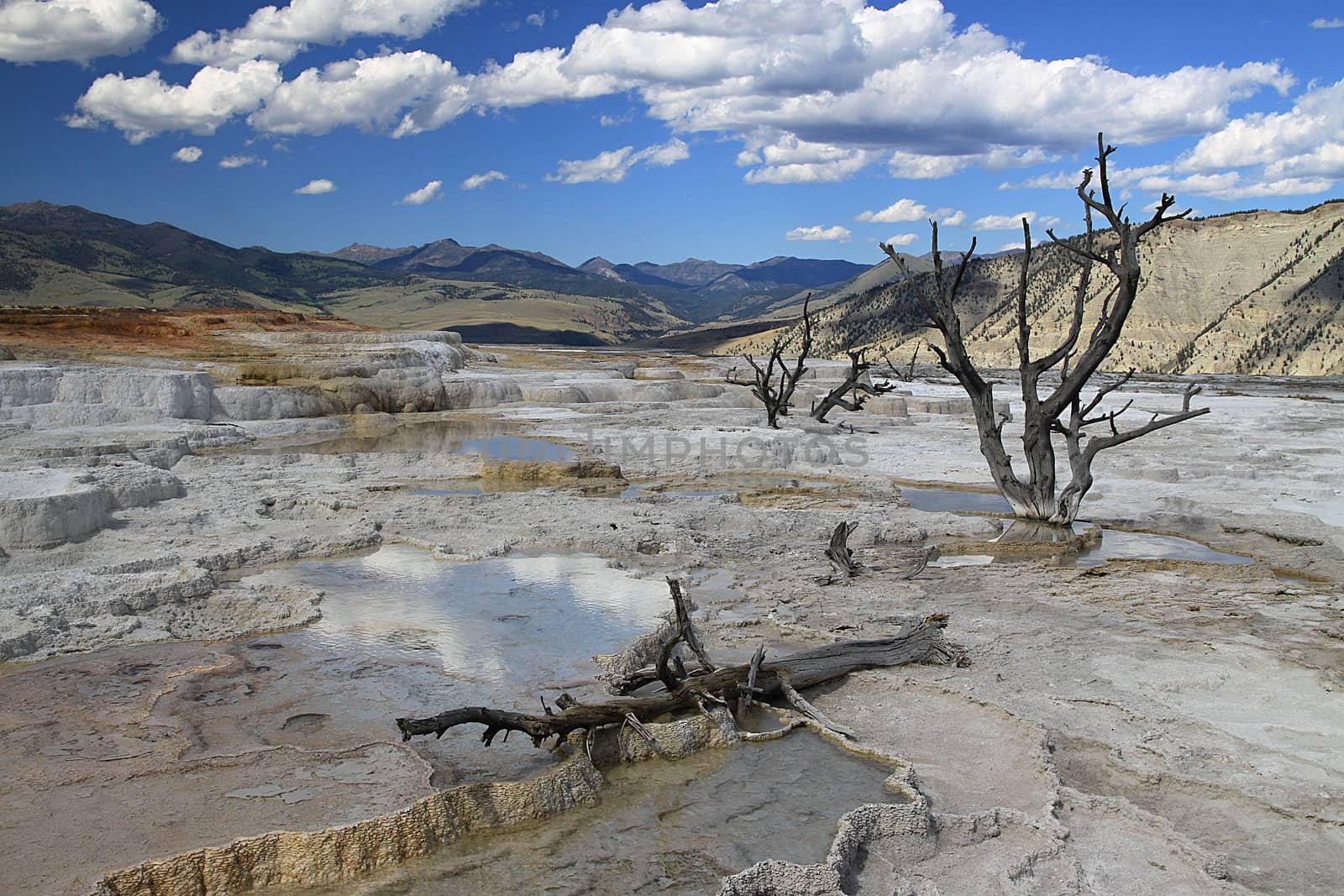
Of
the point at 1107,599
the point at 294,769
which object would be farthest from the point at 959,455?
the point at 294,769

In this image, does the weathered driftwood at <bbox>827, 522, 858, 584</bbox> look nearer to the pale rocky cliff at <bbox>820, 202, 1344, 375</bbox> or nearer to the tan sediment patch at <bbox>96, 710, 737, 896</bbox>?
the tan sediment patch at <bbox>96, 710, 737, 896</bbox>

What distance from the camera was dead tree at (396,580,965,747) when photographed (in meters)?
4.67

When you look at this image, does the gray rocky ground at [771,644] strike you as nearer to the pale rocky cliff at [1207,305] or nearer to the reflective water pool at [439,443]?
the reflective water pool at [439,443]

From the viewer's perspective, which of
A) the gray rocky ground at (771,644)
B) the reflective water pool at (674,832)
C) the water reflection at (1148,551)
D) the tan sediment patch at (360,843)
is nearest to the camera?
the tan sediment patch at (360,843)

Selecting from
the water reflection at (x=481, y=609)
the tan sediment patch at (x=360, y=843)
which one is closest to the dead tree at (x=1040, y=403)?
the water reflection at (x=481, y=609)

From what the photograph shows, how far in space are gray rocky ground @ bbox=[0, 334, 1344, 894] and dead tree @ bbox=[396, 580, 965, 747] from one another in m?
0.15

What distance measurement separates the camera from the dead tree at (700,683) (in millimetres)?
4672

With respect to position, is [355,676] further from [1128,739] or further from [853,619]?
[1128,739]

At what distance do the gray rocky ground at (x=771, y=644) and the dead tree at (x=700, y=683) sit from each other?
148 mm

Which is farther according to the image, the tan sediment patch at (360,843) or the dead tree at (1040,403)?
the dead tree at (1040,403)

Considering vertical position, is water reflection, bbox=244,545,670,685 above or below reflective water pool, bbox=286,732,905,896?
above

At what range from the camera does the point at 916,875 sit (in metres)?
3.72

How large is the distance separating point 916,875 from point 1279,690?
2801mm

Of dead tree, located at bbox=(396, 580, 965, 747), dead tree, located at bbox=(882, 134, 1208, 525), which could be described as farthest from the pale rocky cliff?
Answer: dead tree, located at bbox=(396, 580, 965, 747)
